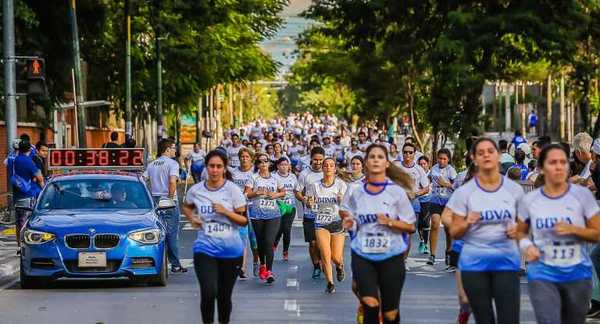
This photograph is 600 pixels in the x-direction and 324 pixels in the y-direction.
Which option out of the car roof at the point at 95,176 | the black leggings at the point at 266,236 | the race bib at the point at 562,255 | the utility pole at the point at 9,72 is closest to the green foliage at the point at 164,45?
the utility pole at the point at 9,72

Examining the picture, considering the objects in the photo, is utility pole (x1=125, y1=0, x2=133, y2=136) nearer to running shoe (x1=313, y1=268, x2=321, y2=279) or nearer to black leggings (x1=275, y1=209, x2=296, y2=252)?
black leggings (x1=275, y1=209, x2=296, y2=252)

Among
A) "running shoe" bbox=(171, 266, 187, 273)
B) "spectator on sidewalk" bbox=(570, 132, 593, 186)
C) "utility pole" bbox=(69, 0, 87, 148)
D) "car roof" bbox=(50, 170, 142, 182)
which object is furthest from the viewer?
"utility pole" bbox=(69, 0, 87, 148)

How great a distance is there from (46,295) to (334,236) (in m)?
3.42

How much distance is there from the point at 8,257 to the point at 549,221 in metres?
13.6

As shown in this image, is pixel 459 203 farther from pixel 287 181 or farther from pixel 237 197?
pixel 287 181

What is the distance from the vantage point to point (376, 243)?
433 inches

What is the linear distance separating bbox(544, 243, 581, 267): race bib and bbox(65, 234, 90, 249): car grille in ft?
29.1

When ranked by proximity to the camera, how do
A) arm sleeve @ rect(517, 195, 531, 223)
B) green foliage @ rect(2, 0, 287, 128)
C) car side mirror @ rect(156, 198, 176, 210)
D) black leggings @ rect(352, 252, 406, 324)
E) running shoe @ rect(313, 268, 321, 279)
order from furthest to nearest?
1. green foliage @ rect(2, 0, 287, 128)
2. running shoe @ rect(313, 268, 321, 279)
3. car side mirror @ rect(156, 198, 176, 210)
4. black leggings @ rect(352, 252, 406, 324)
5. arm sleeve @ rect(517, 195, 531, 223)

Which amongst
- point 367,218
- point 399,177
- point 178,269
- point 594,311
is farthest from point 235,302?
point 367,218

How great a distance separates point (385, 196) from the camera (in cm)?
1113

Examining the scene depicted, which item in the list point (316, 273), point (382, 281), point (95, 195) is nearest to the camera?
point (382, 281)

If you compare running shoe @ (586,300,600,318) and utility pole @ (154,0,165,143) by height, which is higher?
utility pole @ (154,0,165,143)

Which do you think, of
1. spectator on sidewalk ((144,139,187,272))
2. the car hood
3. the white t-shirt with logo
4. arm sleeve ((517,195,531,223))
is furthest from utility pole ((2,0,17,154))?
arm sleeve ((517,195,531,223))

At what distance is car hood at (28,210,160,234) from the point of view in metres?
17.4
